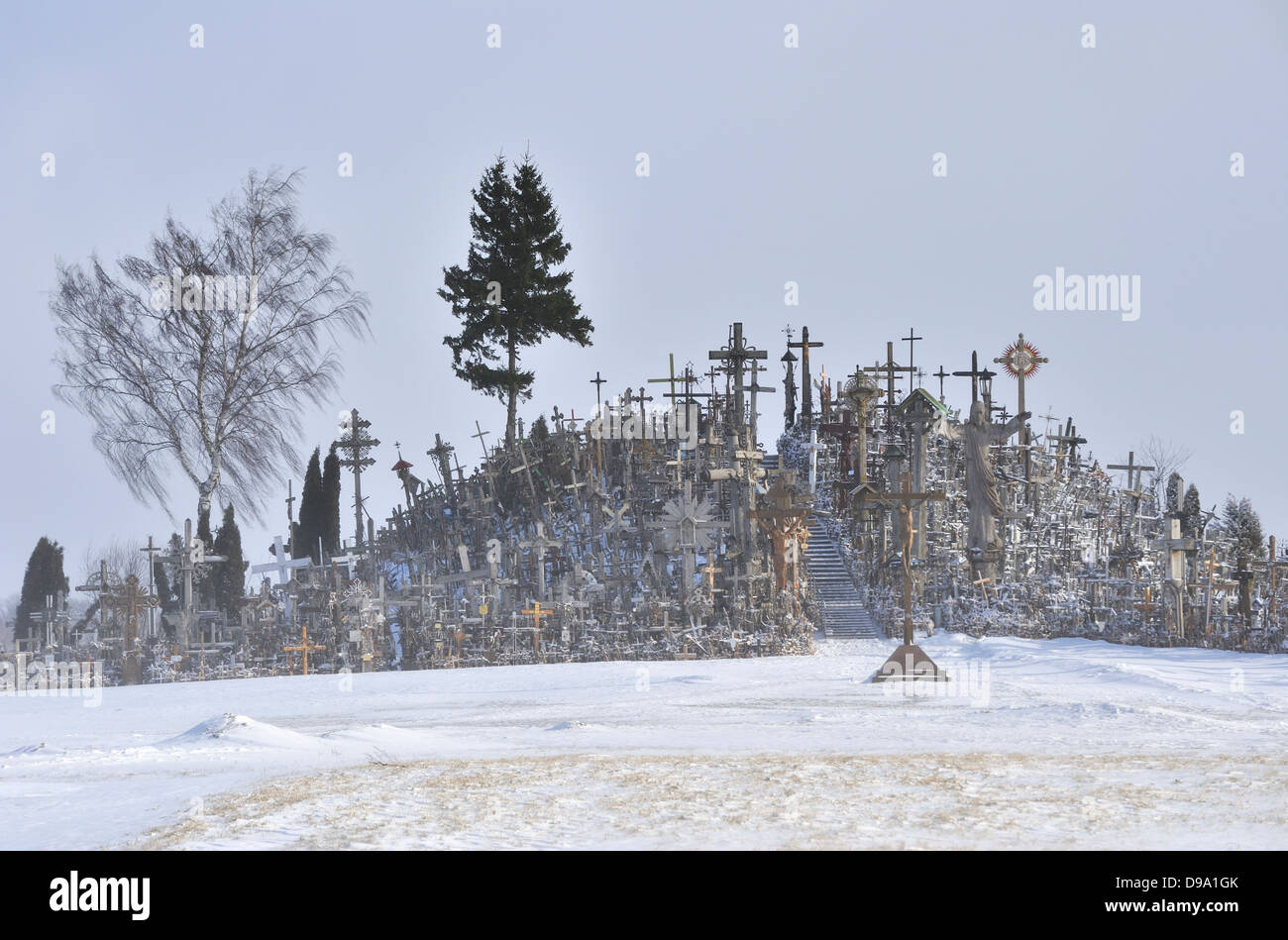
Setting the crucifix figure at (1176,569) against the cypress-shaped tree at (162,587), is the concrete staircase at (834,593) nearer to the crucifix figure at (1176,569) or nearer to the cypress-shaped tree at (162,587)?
the crucifix figure at (1176,569)

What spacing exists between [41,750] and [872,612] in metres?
18.1

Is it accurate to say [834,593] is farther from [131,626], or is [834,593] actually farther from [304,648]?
[131,626]

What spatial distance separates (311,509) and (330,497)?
663mm

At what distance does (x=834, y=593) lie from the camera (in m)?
30.1

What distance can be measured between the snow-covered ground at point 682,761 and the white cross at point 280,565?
8602 millimetres

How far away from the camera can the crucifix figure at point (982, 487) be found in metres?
30.0

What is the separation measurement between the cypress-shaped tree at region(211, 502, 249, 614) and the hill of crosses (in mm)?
908

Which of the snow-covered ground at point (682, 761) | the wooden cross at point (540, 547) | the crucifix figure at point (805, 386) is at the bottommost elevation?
the snow-covered ground at point (682, 761)

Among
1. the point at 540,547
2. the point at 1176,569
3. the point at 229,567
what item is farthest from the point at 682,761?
the point at 229,567

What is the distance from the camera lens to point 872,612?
1136 inches

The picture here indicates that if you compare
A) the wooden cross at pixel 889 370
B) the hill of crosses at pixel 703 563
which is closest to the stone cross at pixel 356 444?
the hill of crosses at pixel 703 563

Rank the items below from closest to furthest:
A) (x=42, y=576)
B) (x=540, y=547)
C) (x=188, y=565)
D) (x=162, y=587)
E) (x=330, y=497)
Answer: (x=540, y=547), (x=188, y=565), (x=162, y=587), (x=330, y=497), (x=42, y=576)

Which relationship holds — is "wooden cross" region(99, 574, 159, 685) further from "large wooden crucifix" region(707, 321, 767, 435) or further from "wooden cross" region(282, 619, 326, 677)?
"large wooden crucifix" region(707, 321, 767, 435)

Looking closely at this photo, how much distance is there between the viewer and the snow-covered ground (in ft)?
31.2
